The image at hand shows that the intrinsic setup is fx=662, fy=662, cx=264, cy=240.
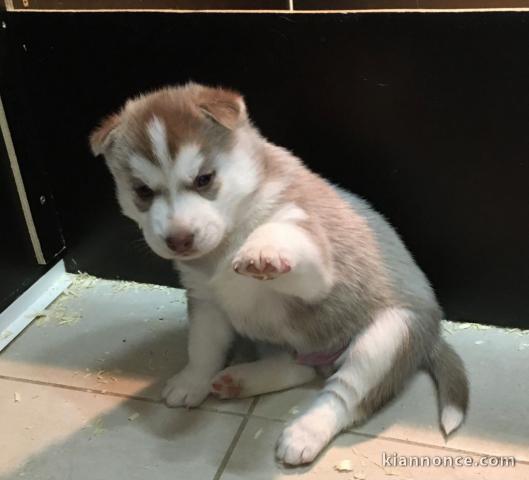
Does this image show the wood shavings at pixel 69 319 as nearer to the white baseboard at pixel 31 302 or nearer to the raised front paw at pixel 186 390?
→ the white baseboard at pixel 31 302

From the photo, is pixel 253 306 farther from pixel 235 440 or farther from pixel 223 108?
pixel 223 108

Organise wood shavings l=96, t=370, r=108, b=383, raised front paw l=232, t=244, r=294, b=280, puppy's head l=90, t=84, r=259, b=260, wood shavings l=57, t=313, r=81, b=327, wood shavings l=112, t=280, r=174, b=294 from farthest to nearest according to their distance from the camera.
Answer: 1. wood shavings l=112, t=280, r=174, b=294
2. wood shavings l=57, t=313, r=81, b=327
3. wood shavings l=96, t=370, r=108, b=383
4. puppy's head l=90, t=84, r=259, b=260
5. raised front paw l=232, t=244, r=294, b=280

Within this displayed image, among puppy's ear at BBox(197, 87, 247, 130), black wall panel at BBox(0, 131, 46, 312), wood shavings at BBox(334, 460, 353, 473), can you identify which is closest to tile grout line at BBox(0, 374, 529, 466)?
wood shavings at BBox(334, 460, 353, 473)

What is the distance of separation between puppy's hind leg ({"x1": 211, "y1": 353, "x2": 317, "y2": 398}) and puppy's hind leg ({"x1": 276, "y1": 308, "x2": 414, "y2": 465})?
0.51 feet

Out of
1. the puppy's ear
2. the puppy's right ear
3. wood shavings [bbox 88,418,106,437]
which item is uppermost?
the puppy's ear

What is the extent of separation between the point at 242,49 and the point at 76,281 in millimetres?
1039

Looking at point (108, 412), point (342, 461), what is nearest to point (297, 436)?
point (342, 461)

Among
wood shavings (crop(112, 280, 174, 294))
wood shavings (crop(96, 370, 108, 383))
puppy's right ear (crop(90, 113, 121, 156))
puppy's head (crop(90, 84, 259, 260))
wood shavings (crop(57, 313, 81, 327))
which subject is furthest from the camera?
wood shavings (crop(112, 280, 174, 294))

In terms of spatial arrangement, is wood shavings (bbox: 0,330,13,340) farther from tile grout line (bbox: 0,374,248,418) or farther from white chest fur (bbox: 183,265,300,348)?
white chest fur (bbox: 183,265,300,348)

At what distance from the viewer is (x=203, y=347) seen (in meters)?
1.80

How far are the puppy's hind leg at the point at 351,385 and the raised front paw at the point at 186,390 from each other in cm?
27

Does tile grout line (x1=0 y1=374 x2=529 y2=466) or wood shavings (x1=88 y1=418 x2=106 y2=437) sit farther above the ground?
wood shavings (x1=88 y1=418 x2=106 y2=437)

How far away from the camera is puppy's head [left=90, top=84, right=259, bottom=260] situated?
4.81ft

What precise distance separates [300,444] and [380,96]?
93 centimetres
